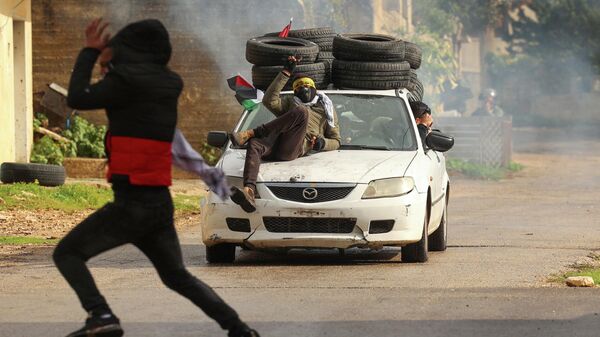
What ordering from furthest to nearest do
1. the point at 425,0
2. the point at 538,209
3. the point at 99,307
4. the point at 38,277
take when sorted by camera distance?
the point at 425,0
the point at 538,209
the point at 38,277
the point at 99,307

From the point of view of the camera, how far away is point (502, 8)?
6356cm

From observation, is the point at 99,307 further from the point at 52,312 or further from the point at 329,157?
the point at 329,157

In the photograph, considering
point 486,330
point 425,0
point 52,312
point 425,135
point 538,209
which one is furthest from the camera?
point 425,0

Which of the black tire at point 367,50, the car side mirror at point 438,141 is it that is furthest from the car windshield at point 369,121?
the black tire at point 367,50

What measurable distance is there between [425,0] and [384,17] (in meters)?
10.5

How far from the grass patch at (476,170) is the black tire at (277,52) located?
54.2 ft

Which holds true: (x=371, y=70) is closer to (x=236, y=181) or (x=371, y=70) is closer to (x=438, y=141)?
(x=438, y=141)

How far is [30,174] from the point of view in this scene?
20.6 metres

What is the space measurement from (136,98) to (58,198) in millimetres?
12293

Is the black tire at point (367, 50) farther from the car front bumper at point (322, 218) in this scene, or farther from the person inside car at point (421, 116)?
the car front bumper at point (322, 218)

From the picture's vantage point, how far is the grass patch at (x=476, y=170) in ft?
100.0

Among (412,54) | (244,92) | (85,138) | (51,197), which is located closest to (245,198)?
(244,92)

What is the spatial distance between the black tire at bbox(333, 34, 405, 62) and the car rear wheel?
2.25 meters

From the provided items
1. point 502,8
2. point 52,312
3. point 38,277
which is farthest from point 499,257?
point 502,8
